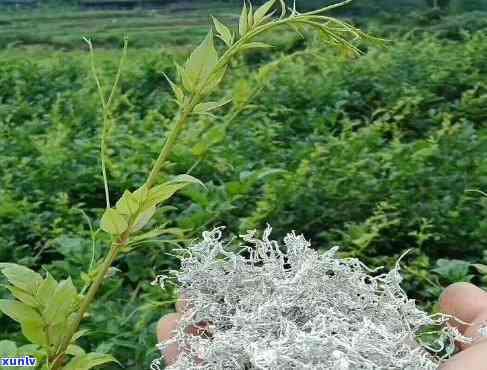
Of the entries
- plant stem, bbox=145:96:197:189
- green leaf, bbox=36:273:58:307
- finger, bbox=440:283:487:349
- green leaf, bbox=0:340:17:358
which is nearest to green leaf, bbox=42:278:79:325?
green leaf, bbox=36:273:58:307

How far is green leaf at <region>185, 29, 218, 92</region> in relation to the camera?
655mm

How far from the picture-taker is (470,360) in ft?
2.01

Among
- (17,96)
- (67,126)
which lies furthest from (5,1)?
(67,126)

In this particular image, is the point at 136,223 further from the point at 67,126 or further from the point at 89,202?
the point at 67,126

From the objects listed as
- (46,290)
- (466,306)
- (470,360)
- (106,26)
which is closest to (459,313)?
(466,306)

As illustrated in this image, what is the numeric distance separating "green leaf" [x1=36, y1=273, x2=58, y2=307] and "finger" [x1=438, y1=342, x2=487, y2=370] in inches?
12.0

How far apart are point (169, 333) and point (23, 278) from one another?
0.50ft

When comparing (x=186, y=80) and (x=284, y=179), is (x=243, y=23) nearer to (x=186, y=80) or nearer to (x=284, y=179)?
(x=186, y=80)

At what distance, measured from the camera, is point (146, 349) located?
50.8 inches

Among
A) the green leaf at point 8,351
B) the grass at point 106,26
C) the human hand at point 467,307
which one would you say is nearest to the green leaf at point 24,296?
the green leaf at point 8,351

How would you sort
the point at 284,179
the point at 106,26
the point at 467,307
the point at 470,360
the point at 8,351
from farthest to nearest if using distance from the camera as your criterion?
the point at 106,26 → the point at 284,179 → the point at 8,351 → the point at 467,307 → the point at 470,360

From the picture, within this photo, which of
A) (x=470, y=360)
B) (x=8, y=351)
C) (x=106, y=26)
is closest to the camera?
(x=470, y=360)

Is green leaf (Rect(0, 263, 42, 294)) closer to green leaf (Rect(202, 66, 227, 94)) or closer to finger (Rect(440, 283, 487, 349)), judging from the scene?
green leaf (Rect(202, 66, 227, 94))

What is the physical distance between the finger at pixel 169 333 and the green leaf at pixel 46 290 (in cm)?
12
